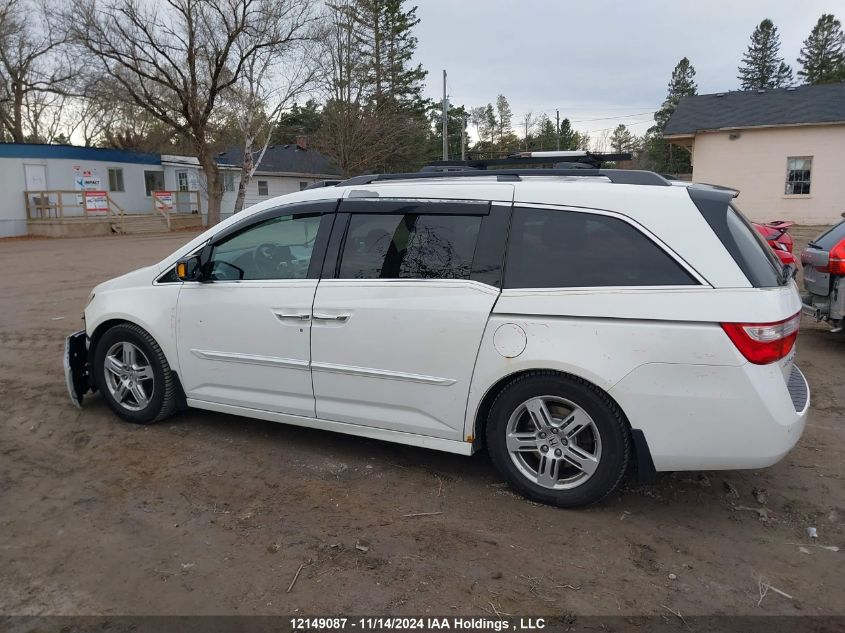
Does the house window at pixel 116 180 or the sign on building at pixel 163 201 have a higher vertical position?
the house window at pixel 116 180

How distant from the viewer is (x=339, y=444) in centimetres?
454

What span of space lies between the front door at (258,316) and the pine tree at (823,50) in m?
69.0

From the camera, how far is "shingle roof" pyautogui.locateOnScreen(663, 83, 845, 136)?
75.8 ft

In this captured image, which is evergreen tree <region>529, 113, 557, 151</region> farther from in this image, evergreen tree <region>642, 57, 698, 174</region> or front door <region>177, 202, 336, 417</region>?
front door <region>177, 202, 336, 417</region>

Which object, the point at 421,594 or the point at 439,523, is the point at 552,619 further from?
the point at 439,523

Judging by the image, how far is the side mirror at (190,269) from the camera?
4.49m

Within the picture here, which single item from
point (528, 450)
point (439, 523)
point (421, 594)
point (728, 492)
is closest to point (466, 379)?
point (528, 450)

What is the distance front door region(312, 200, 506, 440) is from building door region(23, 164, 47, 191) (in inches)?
1243

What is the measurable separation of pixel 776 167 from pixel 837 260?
66.1 ft

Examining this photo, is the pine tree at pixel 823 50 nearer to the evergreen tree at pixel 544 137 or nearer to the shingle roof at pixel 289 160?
the evergreen tree at pixel 544 137

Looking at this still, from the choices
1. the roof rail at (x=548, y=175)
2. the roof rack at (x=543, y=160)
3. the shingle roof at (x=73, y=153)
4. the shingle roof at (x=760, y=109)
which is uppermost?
the shingle roof at (x=760, y=109)

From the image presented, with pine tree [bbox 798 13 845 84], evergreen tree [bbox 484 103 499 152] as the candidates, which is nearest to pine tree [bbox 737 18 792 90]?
pine tree [bbox 798 13 845 84]

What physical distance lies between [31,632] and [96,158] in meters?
34.6

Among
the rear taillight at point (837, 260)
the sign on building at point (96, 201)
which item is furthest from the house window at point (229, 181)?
the rear taillight at point (837, 260)
